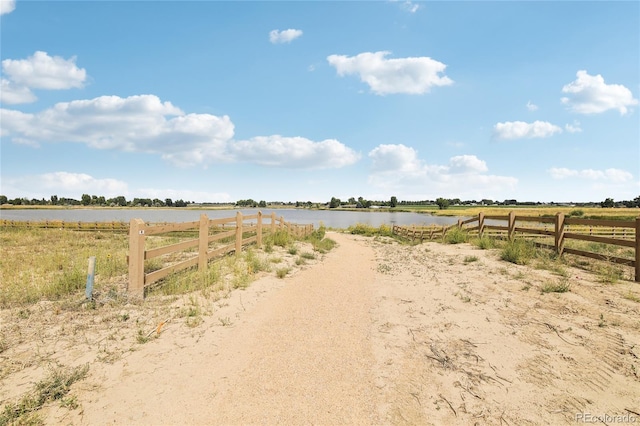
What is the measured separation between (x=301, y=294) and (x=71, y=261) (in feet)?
30.1

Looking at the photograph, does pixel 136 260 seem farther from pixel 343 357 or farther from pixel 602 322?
pixel 602 322

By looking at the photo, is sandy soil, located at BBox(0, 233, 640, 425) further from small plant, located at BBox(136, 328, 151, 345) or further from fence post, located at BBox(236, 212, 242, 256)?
fence post, located at BBox(236, 212, 242, 256)

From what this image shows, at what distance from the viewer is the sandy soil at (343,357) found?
3.15m

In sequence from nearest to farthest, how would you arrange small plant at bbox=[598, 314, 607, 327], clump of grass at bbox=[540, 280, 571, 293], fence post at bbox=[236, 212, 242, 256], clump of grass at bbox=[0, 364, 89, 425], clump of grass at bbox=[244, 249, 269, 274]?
clump of grass at bbox=[0, 364, 89, 425], small plant at bbox=[598, 314, 607, 327], clump of grass at bbox=[540, 280, 571, 293], clump of grass at bbox=[244, 249, 269, 274], fence post at bbox=[236, 212, 242, 256]

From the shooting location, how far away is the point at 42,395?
10.8 ft

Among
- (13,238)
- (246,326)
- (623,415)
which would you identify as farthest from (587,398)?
(13,238)

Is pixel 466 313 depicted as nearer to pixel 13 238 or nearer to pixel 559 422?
pixel 559 422

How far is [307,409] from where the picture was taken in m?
3.13

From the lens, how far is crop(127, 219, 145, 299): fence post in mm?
6492

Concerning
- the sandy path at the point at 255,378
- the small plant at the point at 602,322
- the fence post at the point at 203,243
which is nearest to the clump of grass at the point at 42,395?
the sandy path at the point at 255,378

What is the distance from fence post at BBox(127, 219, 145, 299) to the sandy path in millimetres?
2495

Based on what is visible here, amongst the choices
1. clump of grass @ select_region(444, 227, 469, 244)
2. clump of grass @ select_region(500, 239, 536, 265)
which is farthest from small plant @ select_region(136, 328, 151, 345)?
clump of grass @ select_region(444, 227, 469, 244)

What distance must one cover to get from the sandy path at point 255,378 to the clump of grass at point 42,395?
31cm

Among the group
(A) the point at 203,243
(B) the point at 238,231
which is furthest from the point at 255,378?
(B) the point at 238,231
